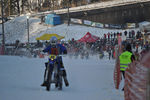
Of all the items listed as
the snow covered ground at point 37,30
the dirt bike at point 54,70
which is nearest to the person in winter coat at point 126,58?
the dirt bike at point 54,70

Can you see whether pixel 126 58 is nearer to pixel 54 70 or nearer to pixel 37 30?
pixel 54 70

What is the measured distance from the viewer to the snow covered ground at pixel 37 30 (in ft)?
144

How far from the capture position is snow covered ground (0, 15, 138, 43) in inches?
1730

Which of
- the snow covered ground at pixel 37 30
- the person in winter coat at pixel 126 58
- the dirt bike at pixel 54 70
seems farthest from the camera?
the snow covered ground at pixel 37 30

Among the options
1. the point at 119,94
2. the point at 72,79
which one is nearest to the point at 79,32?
the point at 72,79

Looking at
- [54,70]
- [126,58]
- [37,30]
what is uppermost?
[37,30]

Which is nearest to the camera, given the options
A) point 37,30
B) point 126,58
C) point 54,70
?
point 54,70

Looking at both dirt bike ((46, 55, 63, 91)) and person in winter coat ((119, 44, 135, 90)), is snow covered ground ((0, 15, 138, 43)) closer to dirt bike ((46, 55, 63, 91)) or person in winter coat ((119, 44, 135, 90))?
person in winter coat ((119, 44, 135, 90))

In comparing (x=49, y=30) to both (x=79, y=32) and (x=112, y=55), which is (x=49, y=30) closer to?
(x=79, y=32)

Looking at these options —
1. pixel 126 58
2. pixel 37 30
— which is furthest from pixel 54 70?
pixel 37 30

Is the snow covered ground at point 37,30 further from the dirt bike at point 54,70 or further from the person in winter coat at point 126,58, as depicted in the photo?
the dirt bike at point 54,70

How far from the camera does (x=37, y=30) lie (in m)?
50.8

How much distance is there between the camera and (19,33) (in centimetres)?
5347

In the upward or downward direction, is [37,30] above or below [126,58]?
above
